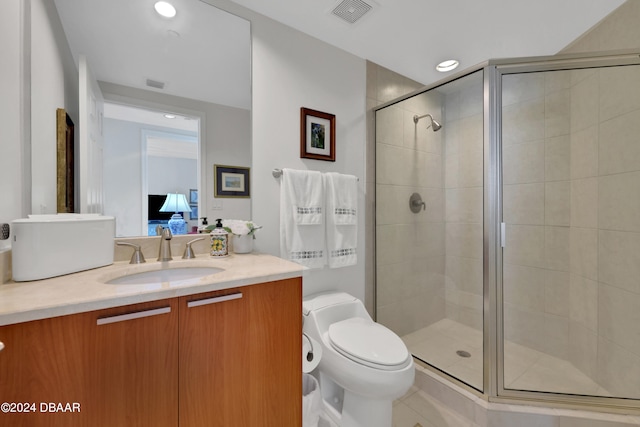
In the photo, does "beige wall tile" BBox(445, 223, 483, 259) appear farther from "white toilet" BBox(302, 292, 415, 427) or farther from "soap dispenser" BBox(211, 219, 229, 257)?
"soap dispenser" BBox(211, 219, 229, 257)

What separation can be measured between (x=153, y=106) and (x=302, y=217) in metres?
0.90

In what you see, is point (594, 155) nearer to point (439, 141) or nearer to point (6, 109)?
point (439, 141)

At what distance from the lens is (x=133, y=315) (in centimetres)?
73

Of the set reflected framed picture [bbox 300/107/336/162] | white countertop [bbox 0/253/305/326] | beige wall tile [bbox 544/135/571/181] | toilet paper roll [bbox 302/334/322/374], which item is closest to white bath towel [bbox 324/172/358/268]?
reflected framed picture [bbox 300/107/336/162]

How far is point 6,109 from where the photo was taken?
0.83 m

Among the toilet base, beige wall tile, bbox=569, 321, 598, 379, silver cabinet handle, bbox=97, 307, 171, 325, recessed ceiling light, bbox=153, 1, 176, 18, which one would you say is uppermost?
recessed ceiling light, bbox=153, 1, 176, 18

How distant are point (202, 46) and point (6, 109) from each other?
87 cm

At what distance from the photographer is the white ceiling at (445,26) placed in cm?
144

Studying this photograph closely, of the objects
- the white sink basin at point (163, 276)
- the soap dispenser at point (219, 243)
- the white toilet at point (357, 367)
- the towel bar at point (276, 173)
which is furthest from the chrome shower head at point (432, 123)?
the white sink basin at point (163, 276)

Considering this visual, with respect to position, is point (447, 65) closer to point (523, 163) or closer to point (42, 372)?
point (523, 163)

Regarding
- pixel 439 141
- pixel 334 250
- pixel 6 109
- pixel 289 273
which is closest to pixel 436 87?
pixel 439 141

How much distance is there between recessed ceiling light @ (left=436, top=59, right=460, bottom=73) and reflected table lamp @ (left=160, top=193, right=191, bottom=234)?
2001mm

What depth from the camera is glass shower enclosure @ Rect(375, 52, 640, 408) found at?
1412 millimetres

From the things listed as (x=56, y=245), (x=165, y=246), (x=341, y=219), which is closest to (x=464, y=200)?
(x=341, y=219)
